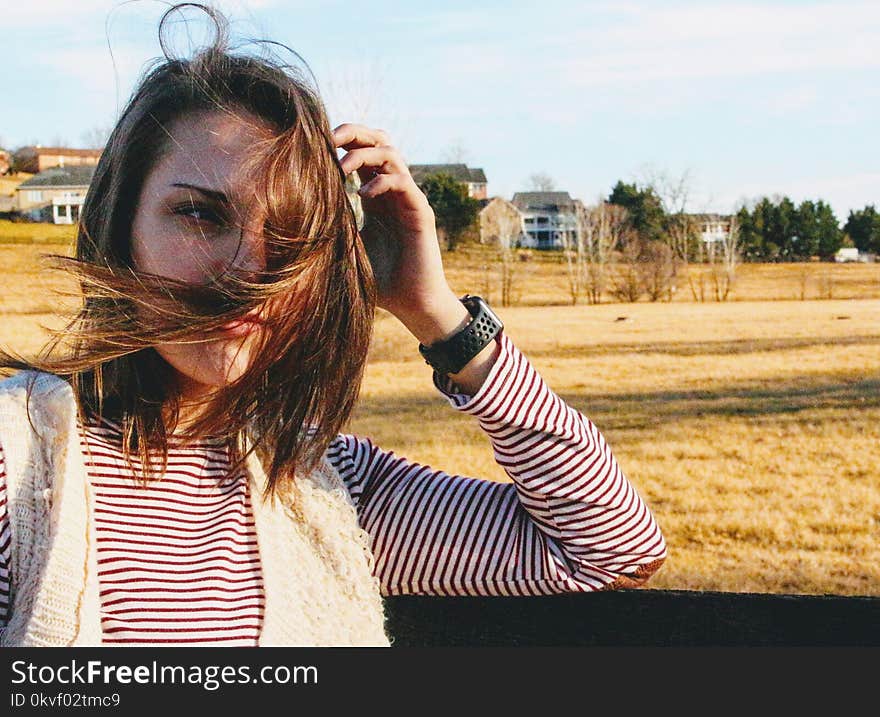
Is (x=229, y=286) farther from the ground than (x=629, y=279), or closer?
farther from the ground

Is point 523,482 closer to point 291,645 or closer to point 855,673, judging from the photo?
point 291,645

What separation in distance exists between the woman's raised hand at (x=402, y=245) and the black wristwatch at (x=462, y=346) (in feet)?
0.07

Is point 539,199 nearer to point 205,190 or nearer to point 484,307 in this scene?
A: point 484,307

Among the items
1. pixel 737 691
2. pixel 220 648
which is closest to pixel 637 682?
pixel 737 691

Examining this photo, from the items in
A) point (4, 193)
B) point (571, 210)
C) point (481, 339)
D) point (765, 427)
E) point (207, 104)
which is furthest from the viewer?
point (4, 193)

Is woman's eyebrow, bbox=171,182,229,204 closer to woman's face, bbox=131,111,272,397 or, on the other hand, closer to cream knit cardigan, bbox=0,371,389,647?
woman's face, bbox=131,111,272,397

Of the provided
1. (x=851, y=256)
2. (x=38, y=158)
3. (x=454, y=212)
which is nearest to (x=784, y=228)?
(x=851, y=256)

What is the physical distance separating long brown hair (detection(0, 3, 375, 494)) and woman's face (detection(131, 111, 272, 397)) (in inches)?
0.7

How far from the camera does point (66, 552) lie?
52.1 inches

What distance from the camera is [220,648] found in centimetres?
142

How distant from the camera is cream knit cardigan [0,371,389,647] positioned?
1.31m

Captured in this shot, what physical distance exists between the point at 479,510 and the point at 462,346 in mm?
307

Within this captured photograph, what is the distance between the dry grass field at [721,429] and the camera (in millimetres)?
6418

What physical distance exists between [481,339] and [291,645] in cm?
56
